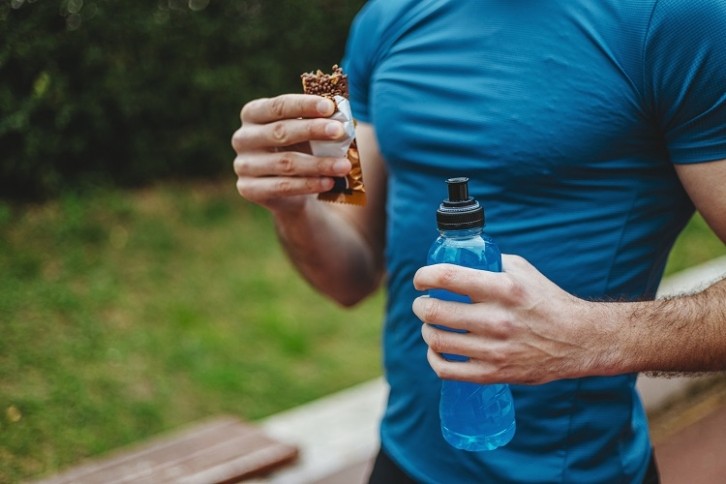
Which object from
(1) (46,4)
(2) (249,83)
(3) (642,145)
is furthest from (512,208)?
(2) (249,83)

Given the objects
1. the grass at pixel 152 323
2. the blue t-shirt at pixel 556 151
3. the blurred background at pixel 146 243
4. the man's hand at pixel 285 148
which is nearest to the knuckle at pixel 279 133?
the man's hand at pixel 285 148

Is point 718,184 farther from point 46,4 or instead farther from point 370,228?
point 46,4

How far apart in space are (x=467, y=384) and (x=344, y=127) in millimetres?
553

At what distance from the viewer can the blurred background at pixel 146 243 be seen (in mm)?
2715

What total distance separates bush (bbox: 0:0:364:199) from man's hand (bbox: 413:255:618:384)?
1.28m

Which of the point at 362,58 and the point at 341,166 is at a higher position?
the point at 362,58

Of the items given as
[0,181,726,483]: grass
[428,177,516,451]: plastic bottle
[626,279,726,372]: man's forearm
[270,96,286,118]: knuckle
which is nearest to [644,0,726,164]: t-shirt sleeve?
[626,279,726,372]: man's forearm

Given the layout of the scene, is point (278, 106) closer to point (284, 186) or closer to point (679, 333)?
point (284, 186)

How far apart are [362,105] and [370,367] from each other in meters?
2.90

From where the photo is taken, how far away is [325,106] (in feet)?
4.58

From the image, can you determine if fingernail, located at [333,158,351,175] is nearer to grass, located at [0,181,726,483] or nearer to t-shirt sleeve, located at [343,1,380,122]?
t-shirt sleeve, located at [343,1,380,122]

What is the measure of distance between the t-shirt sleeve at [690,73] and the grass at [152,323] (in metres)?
2.08

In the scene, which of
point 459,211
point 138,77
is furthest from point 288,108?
point 138,77

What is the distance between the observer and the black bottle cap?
1226 millimetres
